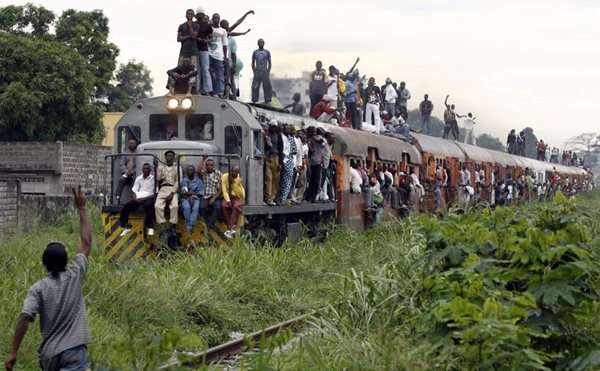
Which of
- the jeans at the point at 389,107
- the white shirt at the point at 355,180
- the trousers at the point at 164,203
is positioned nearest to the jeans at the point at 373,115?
the jeans at the point at 389,107

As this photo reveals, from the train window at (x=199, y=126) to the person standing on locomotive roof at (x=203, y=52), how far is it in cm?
99

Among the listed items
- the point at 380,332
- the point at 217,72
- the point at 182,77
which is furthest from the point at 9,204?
the point at 380,332

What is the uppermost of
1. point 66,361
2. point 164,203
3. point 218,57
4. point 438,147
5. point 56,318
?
point 218,57

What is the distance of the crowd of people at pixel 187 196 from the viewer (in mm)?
17480

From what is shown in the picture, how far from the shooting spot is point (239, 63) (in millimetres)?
23703

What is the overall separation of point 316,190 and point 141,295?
8.91 metres

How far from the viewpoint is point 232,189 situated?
17.8 metres

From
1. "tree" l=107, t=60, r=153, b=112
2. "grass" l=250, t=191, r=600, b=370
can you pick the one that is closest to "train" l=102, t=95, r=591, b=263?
"grass" l=250, t=191, r=600, b=370

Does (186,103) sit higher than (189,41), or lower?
lower

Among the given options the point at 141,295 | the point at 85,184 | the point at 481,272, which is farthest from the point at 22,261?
the point at 85,184

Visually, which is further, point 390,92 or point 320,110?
point 390,92

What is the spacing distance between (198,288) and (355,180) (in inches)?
405

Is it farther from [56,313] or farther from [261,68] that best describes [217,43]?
[56,313]

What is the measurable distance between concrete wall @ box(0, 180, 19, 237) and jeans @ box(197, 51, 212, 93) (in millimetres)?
7306
